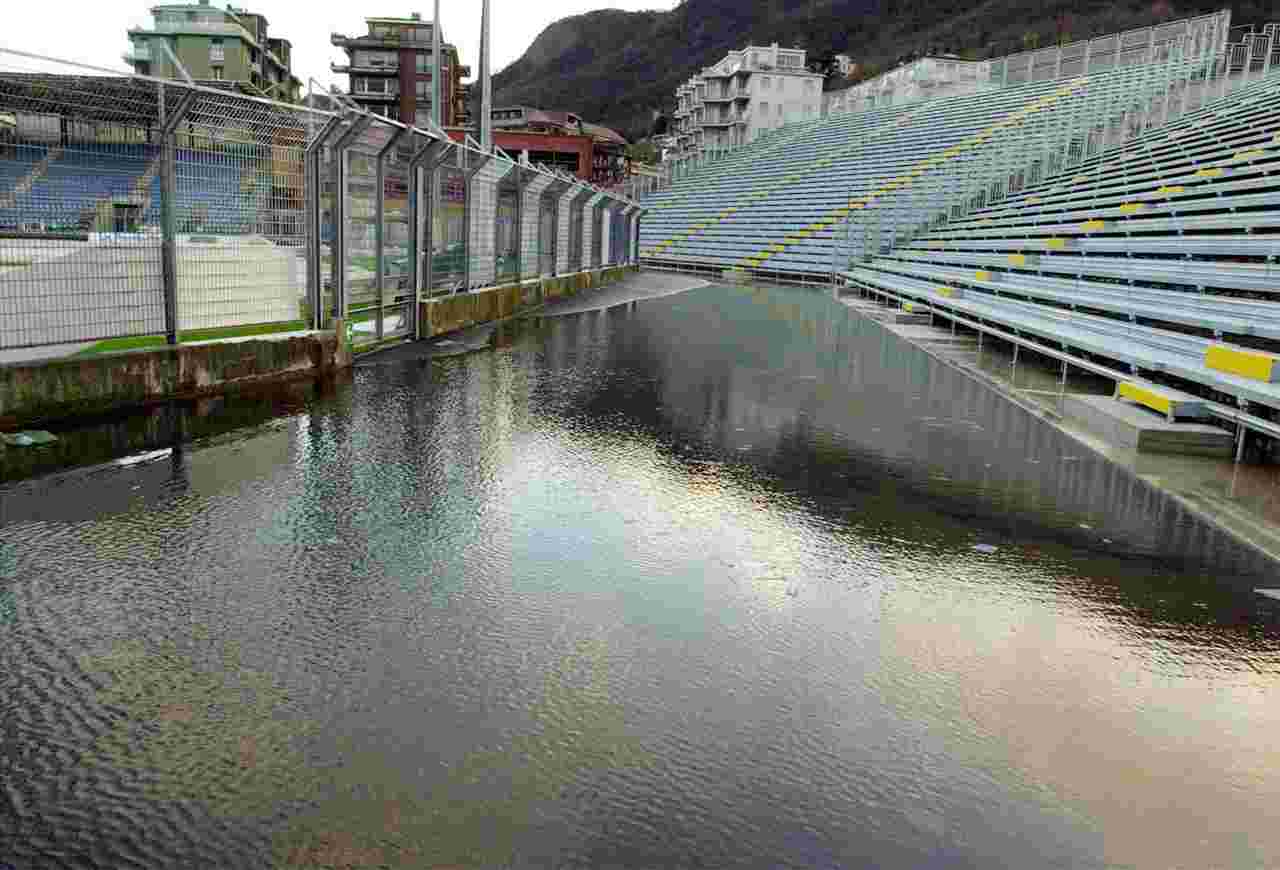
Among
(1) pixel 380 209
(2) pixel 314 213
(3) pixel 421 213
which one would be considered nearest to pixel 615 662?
(2) pixel 314 213

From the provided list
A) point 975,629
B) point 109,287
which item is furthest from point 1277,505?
point 109,287

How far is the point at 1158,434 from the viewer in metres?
8.00

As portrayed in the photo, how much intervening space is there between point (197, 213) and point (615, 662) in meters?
6.70

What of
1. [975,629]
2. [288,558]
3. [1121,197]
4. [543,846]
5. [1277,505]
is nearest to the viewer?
[543,846]

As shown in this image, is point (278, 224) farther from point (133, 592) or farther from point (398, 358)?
point (133, 592)

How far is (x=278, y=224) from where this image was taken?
987cm

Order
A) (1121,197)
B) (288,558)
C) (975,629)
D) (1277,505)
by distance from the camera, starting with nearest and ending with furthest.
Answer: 1. (975,629)
2. (288,558)
3. (1277,505)
4. (1121,197)

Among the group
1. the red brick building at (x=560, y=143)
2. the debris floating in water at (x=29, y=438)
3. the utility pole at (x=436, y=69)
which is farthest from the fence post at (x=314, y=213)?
the red brick building at (x=560, y=143)

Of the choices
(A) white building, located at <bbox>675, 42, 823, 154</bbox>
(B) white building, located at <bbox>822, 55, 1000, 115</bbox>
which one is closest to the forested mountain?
(A) white building, located at <bbox>675, 42, 823, 154</bbox>

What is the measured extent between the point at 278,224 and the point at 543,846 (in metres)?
8.45

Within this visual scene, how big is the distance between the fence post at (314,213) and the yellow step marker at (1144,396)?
7530 mm

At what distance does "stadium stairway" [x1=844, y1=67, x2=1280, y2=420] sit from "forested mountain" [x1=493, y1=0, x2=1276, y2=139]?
7382 centimetres

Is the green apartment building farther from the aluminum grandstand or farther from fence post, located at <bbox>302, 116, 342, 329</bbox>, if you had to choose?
fence post, located at <bbox>302, 116, 342, 329</bbox>

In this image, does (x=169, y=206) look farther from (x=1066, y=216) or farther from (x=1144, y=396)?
(x=1066, y=216)
